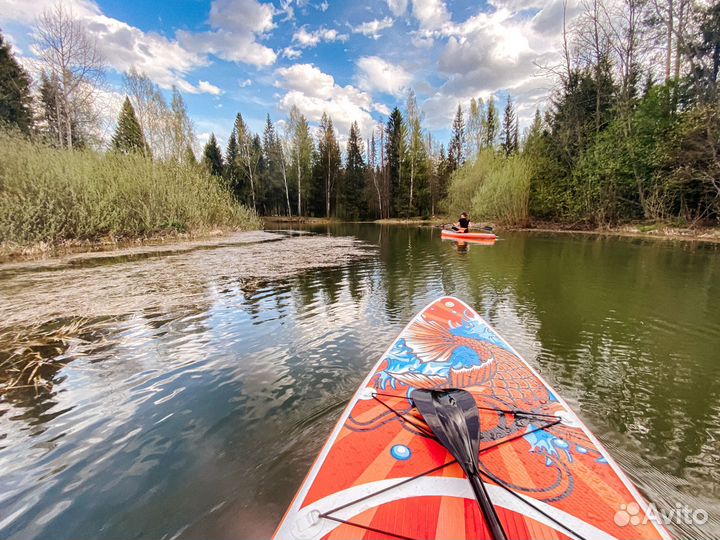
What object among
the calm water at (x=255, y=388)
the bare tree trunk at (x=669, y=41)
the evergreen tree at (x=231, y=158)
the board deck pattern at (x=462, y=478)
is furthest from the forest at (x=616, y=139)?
the board deck pattern at (x=462, y=478)

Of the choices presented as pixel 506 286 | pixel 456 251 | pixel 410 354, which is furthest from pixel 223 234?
pixel 410 354

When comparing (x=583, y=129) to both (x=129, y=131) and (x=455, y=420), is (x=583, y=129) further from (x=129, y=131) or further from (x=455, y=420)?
(x=129, y=131)

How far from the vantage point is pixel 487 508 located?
1.31 metres

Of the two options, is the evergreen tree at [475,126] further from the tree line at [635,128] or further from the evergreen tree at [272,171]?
the evergreen tree at [272,171]

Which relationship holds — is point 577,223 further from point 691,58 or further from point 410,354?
point 410,354

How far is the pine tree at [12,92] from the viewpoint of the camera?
21547mm

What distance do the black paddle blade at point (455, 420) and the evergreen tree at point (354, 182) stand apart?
38.3 m

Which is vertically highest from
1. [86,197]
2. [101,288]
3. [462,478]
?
[86,197]

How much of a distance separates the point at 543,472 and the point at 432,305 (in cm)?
253

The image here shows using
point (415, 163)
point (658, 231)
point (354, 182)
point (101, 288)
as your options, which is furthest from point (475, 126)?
point (101, 288)

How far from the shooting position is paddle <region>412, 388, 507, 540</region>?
1332 mm

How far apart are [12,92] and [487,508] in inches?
1404

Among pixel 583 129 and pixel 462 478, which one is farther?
pixel 583 129

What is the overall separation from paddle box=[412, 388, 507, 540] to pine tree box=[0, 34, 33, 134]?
106 feet
